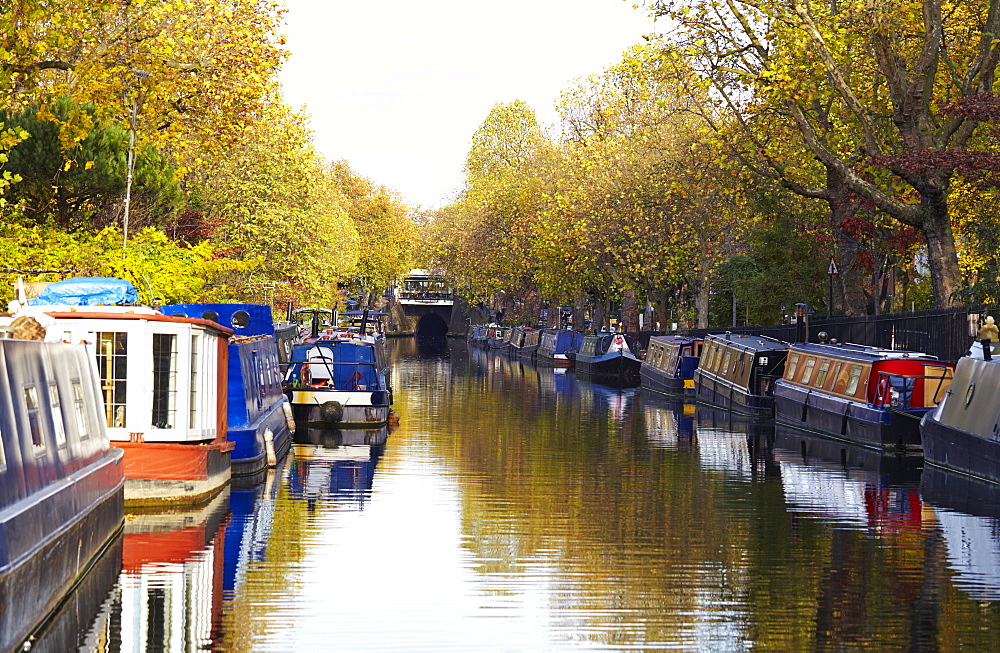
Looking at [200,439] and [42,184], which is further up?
[42,184]

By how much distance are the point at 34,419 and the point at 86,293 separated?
8.02 m

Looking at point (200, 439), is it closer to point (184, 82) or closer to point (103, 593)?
point (103, 593)

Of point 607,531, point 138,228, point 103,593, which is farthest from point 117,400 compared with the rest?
point 138,228

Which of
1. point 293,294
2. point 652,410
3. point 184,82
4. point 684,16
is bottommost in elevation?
point 652,410

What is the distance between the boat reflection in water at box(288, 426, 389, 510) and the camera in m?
24.0

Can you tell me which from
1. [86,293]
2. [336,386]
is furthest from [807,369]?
[86,293]

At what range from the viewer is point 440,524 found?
20.5 m

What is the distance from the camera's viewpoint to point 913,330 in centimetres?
3909

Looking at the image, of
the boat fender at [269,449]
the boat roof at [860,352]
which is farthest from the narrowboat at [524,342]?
the boat fender at [269,449]

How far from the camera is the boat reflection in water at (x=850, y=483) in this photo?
21844 millimetres

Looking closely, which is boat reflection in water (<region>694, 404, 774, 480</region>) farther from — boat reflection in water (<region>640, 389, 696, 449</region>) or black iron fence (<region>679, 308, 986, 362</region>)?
black iron fence (<region>679, 308, 986, 362</region>)

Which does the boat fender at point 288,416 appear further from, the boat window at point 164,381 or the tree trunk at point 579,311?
the tree trunk at point 579,311

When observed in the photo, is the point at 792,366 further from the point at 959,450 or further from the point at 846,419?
the point at 959,450

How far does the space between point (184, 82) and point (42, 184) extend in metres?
9.29
